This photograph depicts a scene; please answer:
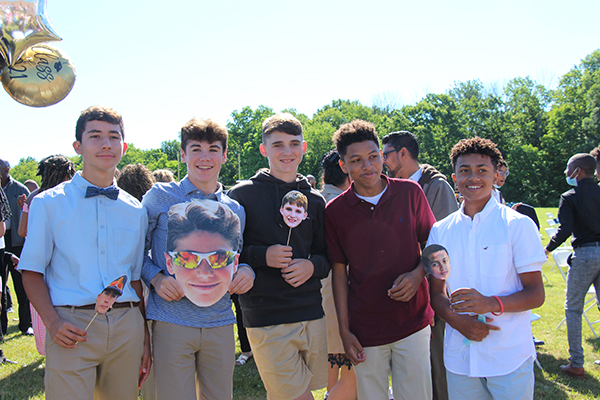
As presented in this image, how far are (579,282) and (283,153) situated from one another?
436 centimetres

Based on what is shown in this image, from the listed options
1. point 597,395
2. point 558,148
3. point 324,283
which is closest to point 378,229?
point 324,283

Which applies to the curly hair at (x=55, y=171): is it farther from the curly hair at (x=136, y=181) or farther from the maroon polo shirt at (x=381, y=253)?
the maroon polo shirt at (x=381, y=253)

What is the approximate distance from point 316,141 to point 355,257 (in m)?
48.0

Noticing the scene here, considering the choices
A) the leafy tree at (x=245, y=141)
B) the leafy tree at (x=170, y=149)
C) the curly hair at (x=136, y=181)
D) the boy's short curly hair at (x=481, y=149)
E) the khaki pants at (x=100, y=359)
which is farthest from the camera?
the leafy tree at (x=170, y=149)

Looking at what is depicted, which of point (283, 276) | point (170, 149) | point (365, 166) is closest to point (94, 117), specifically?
point (283, 276)

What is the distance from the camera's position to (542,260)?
224 cm

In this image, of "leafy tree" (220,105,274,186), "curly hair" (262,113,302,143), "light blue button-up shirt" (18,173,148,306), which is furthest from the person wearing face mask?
"leafy tree" (220,105,274,186)

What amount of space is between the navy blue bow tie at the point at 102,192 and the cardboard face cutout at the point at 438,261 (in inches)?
77.6

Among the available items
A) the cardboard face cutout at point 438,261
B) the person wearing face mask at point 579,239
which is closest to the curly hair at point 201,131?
the cardboard face cutout at point 438,261

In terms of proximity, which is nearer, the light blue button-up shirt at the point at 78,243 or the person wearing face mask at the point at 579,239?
the light blue button-up shirt at the point at 78,243

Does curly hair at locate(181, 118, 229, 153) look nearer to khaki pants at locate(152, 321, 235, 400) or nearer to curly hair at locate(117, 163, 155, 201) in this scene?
khaki pants at locate(152, 321, 235, 400)

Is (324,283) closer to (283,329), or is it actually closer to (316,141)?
(283,329)

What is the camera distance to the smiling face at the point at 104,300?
222 cm

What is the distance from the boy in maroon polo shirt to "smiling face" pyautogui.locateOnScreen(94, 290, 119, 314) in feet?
4.86
